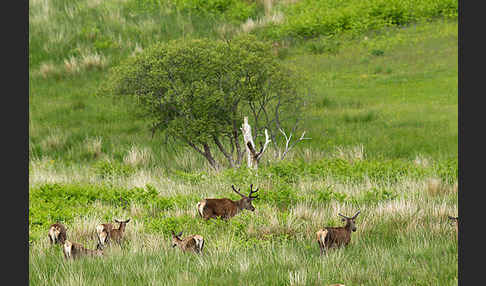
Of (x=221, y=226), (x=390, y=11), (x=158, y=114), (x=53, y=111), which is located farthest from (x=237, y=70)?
(x=390, y=11)

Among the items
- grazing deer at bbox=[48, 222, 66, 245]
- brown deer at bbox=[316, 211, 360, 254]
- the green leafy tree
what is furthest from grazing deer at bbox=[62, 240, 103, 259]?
the green leafy tree

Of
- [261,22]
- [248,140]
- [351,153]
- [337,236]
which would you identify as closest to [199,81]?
[248,140]

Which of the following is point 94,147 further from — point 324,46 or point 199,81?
point 324,46

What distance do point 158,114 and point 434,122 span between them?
7.47 metres

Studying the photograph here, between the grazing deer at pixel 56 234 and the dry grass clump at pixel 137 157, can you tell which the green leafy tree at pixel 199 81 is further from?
the grazing deer at pixel 56 234

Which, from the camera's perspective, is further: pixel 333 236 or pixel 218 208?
pixel 218 208

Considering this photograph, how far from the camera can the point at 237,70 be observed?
12.1 meters

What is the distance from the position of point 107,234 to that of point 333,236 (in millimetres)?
2471

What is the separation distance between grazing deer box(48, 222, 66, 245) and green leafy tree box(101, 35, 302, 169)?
5569mm

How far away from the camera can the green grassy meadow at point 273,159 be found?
562cm

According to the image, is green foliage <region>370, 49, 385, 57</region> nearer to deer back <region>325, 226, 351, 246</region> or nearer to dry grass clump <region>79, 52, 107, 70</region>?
dry grass clump <region>79, 52, 107, 70</region>

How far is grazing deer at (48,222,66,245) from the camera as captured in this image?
6.44 m

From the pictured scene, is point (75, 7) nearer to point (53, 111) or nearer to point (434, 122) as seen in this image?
point (53, 111)

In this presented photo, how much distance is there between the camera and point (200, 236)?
19.6 ft
